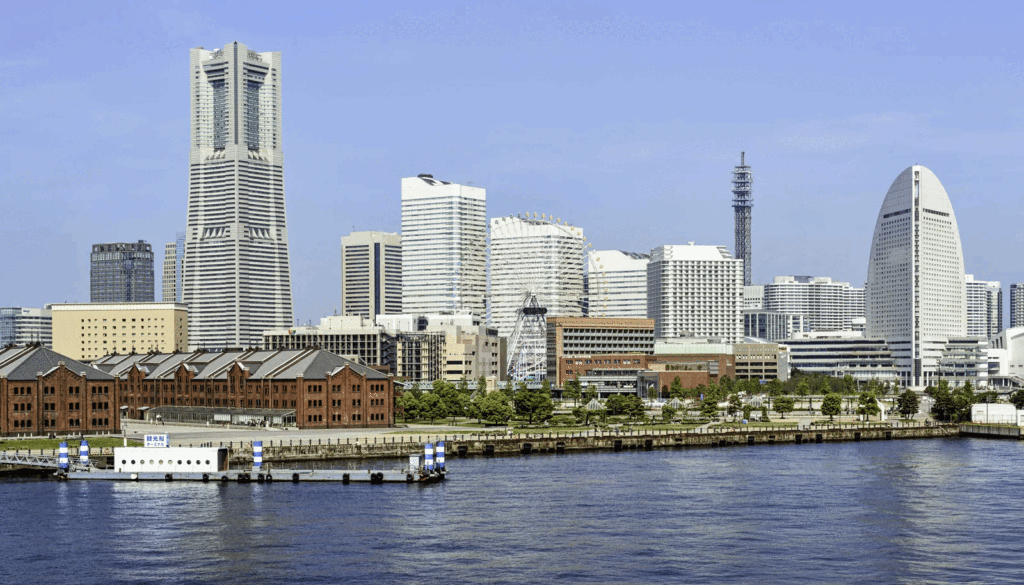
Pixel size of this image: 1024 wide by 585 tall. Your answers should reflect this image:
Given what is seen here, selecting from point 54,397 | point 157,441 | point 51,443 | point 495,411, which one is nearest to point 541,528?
point 157,441

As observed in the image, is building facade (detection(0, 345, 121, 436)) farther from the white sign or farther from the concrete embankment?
the white sign

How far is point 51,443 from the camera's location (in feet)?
511

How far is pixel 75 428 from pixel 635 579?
106725 millimetres

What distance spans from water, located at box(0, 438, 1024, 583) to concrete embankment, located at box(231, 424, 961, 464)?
55.0 ft

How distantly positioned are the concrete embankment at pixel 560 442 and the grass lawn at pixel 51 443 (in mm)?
15687

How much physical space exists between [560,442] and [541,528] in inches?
2647

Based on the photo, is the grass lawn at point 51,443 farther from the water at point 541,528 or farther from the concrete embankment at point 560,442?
the water at point 541,528

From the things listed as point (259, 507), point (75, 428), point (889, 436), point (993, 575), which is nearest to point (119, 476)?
point (259, 507)

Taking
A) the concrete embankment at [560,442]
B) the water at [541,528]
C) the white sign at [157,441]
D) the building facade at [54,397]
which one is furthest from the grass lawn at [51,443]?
the water at [541,528]

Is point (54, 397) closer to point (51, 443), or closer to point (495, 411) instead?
point (51, 443)

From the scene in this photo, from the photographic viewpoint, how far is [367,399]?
185125mm

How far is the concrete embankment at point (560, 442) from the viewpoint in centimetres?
14825

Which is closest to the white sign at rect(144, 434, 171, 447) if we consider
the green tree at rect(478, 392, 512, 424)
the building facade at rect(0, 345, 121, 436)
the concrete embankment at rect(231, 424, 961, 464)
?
the concrete embankment at rect(231, 424, 961, 464)

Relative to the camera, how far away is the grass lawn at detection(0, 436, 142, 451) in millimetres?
151250
